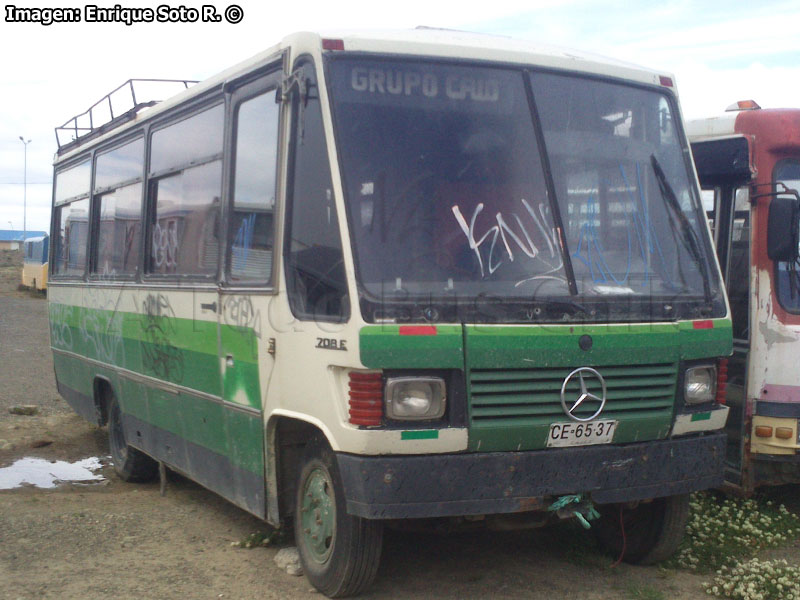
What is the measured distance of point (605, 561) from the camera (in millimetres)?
6051

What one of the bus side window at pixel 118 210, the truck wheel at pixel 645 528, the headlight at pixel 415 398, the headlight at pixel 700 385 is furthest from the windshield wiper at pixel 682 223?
the bus side window at pixel 118 210

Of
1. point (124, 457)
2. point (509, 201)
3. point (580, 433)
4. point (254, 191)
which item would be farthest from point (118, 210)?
point (580, 433)

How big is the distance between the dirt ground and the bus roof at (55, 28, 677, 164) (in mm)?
2846

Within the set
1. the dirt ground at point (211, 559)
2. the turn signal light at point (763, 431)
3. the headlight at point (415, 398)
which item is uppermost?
the headlight at point (415, 398)

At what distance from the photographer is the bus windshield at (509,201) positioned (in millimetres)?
4859

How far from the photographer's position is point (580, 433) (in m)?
4.99

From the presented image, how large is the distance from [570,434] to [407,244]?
1.25 metres

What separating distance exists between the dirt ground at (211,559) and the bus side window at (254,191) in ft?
5.72

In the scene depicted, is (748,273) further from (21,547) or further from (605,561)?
(21,547)

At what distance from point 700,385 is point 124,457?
17.3 feet

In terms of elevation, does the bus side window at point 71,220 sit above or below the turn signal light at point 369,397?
above

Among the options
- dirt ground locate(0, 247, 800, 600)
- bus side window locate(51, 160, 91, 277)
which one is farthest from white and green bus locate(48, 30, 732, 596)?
bus side window locate(51, 160, 91, 277)

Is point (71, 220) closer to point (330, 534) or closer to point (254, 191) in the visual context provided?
point (254, 191)

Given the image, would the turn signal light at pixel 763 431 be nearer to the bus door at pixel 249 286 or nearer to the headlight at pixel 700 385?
the headlight at pixel 700 385
